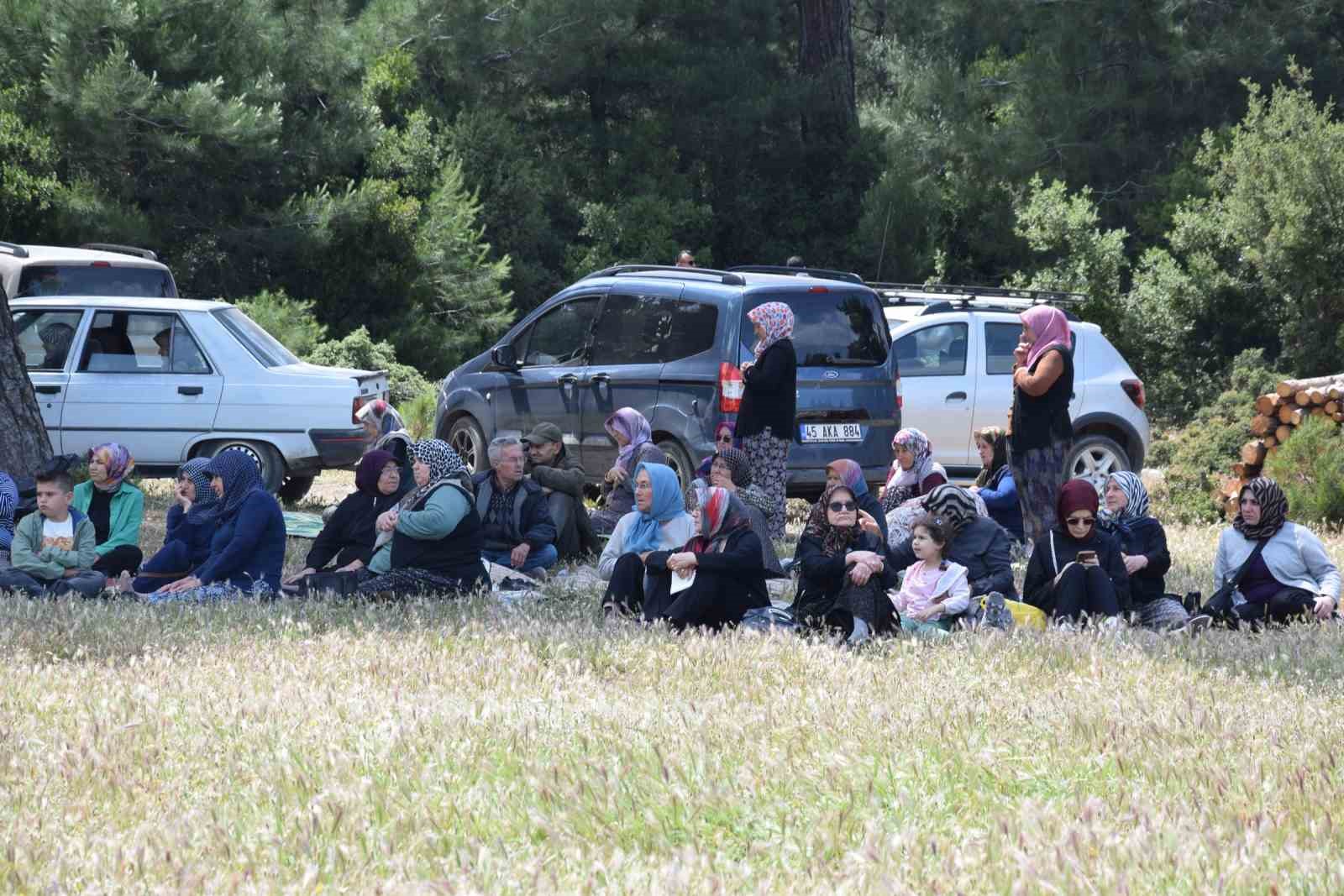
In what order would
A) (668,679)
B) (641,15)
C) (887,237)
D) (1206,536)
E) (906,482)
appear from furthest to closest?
1. (641,15)
2. (887,237)
3. (1206,536)
4. (906,482)
5. (668,679)

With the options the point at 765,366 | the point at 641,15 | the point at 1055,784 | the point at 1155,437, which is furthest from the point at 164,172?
the point at 1055,784

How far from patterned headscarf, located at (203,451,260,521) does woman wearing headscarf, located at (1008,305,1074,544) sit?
4552 mm

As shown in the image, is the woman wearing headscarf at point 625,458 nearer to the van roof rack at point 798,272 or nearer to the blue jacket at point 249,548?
the blue jacket at point 249,548

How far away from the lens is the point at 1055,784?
5.45 metres

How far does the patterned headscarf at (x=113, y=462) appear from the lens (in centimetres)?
1066

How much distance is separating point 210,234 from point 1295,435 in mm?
16401

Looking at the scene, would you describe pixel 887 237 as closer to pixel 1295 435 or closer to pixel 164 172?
pixel 164 172

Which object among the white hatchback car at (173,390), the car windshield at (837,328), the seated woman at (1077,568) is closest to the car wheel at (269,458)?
the white hatchback car at (173,390)

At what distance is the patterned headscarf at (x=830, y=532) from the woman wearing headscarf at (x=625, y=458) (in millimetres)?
3200

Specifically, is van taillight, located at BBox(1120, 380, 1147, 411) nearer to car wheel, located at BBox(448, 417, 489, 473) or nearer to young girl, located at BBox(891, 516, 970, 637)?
car wheel, located at BBox(448, 417, 489, 473)

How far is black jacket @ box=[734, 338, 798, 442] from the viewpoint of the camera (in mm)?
12406

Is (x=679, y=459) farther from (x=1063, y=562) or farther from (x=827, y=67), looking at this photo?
(x=827, y=67)

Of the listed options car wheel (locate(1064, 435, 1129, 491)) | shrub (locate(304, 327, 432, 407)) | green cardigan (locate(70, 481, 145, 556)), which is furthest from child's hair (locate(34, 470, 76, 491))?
shrub (locate(304, 327, 432, 407))

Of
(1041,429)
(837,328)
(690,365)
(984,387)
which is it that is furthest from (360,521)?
(984,387)
